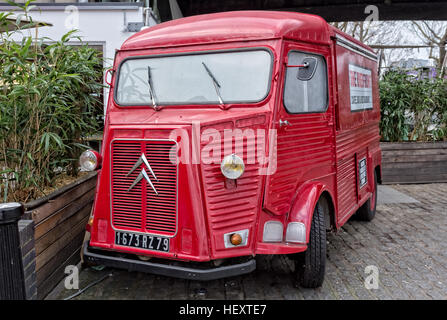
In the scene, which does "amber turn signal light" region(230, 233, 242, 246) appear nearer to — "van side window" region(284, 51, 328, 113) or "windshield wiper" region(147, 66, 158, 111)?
"van side window" region(284, 51, 328, 113)

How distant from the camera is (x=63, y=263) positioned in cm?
404

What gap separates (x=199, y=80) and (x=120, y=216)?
136 centimetres

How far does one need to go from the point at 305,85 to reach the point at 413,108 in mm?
5888

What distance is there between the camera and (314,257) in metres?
3.67

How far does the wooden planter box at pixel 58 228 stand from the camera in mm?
3504

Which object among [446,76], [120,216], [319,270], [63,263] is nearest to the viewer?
[120,216]

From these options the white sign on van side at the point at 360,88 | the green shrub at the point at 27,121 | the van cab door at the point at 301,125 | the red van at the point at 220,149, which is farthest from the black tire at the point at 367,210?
the green shrub at the point at 27,121

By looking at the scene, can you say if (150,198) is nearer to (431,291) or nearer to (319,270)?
(319,270)

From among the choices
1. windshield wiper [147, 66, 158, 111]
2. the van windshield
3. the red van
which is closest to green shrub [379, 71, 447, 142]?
the red van

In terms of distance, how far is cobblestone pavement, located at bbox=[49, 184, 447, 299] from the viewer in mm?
3783

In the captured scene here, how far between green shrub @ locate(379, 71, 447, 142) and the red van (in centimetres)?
500

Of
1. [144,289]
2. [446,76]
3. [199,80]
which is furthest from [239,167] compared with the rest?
[446,76]

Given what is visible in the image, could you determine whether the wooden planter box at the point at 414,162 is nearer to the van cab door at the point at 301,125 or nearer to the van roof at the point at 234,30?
the van cab door at the point at 301,125

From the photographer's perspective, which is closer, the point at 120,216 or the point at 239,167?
the point at 239,167
